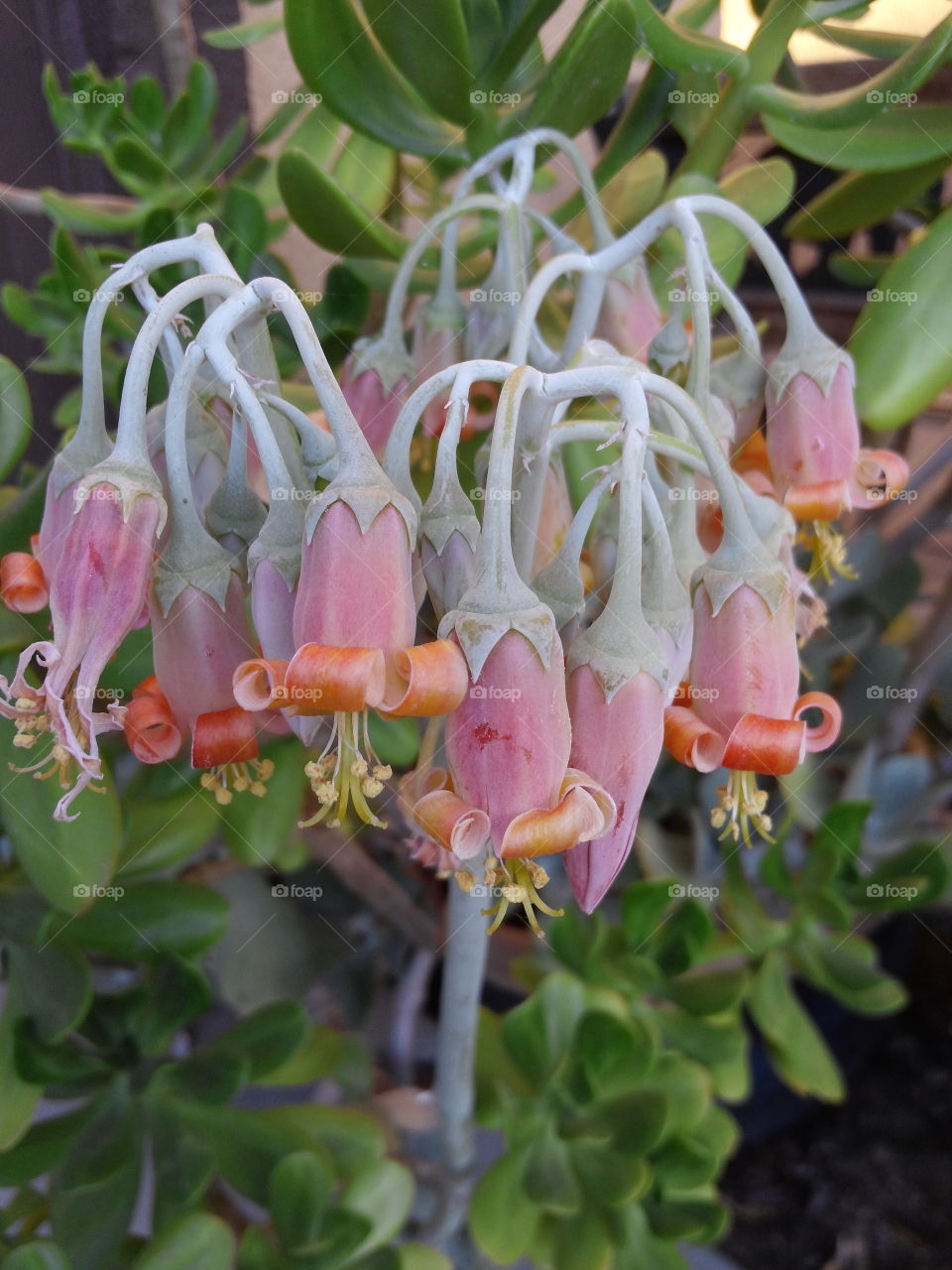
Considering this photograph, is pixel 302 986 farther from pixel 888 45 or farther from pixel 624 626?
pixel 888 45

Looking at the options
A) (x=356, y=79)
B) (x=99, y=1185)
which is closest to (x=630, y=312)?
(x=356, y=79)

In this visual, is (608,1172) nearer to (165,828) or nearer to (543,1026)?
(543,1026)

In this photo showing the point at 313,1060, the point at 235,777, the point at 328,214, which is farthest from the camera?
the point at 313,1060

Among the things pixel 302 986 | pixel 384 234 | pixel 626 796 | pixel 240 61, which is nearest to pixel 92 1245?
pixel 302 986

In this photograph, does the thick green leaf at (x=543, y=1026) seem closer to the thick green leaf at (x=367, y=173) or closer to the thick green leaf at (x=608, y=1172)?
the thick green leaf at (x=608, y=1172)

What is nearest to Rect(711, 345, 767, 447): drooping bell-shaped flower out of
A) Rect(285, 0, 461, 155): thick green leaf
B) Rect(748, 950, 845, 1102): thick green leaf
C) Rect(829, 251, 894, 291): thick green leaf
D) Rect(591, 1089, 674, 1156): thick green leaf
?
Rect(285, 0, 461, 155): thick green leaf

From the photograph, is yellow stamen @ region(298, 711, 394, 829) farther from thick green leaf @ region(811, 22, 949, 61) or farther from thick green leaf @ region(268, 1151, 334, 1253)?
thick green leaf @ region(811, 22, 949, 61)

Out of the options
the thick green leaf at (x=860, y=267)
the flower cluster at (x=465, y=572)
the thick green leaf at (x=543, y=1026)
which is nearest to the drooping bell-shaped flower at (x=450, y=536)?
the flower cluster at (x=465, y=572)
